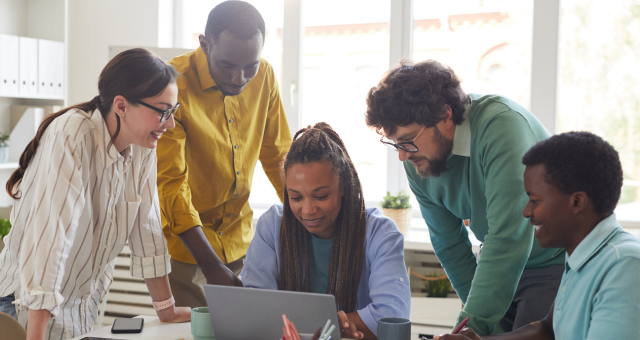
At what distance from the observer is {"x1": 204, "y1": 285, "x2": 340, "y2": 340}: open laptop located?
1.13m

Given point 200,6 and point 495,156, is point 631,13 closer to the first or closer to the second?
point 495,156

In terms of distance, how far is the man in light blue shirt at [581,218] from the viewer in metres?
1.08

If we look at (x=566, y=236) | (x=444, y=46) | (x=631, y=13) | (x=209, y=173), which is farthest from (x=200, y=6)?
(x=566, y=236)

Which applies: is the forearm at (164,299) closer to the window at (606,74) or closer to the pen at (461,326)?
the pen at (461,326)

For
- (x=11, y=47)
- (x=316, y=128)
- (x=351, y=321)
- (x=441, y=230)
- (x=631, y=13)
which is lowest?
(x=351, y=321)

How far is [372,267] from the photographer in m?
1.52

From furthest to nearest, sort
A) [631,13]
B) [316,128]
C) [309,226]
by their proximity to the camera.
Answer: [631,13], [316,128], [309,226]

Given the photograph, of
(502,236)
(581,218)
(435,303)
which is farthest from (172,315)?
(435,303)

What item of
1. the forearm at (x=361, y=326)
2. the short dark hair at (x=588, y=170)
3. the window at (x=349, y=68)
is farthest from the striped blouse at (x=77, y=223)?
the window at (x=349, y=68)

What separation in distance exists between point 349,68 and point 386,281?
2186mm

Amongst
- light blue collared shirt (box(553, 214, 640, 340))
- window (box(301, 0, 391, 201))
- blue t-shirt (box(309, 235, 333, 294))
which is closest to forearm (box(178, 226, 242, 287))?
blue t-shirt (box(309, 235, 333, 294))

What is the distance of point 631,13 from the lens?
2.93 meters

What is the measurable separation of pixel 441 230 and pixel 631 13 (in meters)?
2.02

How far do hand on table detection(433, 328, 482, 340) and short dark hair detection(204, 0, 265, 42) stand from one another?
1.03m
